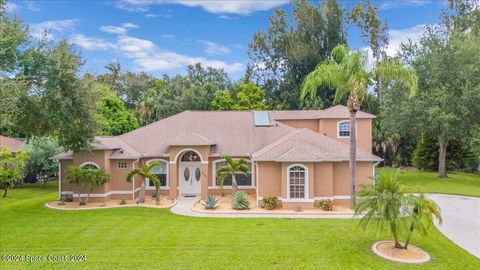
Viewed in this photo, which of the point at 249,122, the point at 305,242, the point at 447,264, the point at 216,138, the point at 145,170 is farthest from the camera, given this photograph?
the point at 249,122

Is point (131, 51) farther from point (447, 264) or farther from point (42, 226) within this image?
point (447, 264)

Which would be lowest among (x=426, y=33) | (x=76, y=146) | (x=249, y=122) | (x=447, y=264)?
(x=447, y=264)

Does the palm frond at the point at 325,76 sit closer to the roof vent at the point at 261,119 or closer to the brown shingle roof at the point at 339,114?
the roof vent at the point at 261,119

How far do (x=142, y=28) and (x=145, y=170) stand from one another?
17.0 m

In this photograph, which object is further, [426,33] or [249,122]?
[426,33]

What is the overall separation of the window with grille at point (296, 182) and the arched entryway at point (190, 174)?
7100 millimetres

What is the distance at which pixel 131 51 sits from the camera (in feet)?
127

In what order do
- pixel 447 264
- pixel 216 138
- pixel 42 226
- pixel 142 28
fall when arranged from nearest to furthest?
pixel 447 264
pixel 42 226
pixel 216 138
pixel 142 28

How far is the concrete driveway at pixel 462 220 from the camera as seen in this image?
14.0 m

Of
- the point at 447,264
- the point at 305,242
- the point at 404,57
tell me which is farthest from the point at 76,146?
the point at 404,57

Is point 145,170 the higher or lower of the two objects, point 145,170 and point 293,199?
the higher

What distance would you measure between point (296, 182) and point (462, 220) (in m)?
8.35

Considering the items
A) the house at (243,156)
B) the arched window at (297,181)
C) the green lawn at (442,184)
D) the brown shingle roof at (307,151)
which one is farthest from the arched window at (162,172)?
the green lawn at (442,184)

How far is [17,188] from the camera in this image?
32.7 meters
